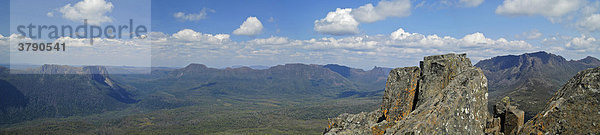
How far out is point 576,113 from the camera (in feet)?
34.6

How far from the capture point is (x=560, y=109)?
10.8 m

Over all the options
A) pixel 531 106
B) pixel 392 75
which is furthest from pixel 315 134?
pixel 392 75

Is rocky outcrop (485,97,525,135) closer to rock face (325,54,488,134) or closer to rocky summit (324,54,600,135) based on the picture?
rocky summit (324,54,600,135)

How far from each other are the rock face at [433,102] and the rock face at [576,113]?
2.05 m

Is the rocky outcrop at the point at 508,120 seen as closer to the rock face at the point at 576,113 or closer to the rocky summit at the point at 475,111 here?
the rocky summit at the point at 475,111

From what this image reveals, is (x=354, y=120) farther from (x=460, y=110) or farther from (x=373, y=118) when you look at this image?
(x=460, y=110)

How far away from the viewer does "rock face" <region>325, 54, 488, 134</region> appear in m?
10.7

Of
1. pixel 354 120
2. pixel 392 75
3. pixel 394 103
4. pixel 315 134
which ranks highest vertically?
pixel 392 75

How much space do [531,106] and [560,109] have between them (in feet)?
522

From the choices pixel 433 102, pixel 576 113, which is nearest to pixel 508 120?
pixel 576 113

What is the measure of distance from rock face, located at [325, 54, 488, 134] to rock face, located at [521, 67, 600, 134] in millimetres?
2046

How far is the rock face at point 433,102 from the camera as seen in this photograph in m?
10.7

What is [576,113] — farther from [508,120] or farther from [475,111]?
[508,120]

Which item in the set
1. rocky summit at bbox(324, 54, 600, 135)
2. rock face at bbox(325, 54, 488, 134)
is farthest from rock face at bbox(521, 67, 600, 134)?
rock face at bbox(325, 54, 488, 134)
